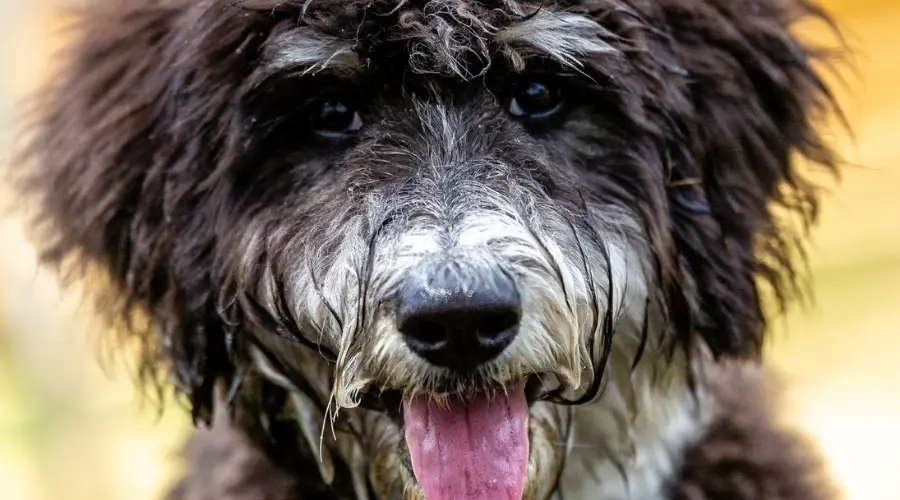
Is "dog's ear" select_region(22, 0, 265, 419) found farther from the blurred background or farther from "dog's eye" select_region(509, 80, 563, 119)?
the blurred background

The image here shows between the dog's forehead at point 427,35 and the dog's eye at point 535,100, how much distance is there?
7cm

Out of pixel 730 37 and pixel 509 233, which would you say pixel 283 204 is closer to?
pixel 509 233

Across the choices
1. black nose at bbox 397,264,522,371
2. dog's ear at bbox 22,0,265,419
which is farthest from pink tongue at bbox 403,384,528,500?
dog's ear at bbox 22,0,265,419

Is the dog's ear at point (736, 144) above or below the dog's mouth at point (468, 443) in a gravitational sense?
above

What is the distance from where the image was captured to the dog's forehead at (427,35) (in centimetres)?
128

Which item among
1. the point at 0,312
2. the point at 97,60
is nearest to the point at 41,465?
the point at 0,312

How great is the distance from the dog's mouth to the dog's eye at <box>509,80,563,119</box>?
0.34 m

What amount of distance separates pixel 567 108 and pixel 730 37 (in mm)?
238

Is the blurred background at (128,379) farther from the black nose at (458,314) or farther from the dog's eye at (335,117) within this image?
the black nose at (458,314)

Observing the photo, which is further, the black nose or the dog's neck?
the dog's neck

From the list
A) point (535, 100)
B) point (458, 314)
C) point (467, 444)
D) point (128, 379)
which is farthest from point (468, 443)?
point (128, 379)

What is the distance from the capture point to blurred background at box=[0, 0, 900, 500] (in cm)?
266

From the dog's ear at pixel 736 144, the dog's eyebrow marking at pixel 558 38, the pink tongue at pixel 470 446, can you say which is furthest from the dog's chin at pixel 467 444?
the dog's eyebrow marking at pixel 558 38

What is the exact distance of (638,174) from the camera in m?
1.36
